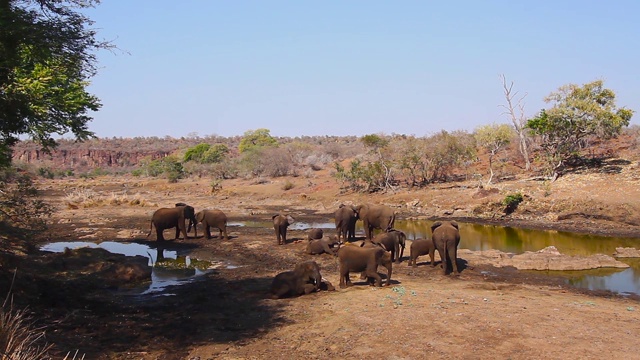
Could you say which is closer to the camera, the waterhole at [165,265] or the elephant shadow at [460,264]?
the waterhole at [165,265]

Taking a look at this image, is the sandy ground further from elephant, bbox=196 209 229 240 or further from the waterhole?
elephant, bbox=196 209 229 240

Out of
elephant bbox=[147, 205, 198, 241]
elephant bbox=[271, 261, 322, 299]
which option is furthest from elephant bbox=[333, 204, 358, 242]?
elephant bbox=[271, 261, 322, 299]

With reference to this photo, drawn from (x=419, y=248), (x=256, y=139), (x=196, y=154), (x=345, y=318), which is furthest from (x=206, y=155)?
(x=345, y=318)

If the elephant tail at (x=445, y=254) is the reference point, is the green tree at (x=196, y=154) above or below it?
above

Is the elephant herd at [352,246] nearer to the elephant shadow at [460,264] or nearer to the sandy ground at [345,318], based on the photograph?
the elephant shadow at [460,264]

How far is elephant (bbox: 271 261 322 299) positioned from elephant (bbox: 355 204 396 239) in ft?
26.7

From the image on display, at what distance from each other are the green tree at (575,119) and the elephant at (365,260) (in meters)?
26.4

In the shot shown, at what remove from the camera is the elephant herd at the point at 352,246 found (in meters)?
13.1

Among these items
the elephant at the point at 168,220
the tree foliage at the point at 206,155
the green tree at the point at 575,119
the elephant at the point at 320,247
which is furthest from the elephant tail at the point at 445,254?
the tree foliage at the point at 206,155

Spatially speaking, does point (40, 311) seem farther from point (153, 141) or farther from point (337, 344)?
point (153, 141)

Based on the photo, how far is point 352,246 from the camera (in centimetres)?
1351

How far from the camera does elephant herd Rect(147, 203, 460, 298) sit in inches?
516

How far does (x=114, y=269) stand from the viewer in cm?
1497

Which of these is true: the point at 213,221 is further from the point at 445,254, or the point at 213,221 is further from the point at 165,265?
the point at 445,254
